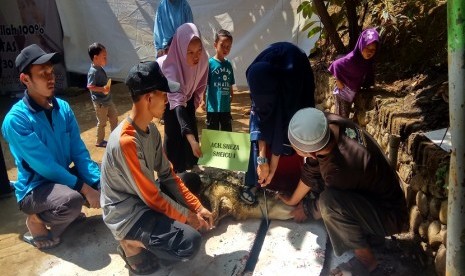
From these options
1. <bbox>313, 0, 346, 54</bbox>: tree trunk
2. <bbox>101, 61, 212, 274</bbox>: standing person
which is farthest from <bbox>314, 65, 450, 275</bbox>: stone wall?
<bbox>101, 61, 212, 274</bbox>: standing person

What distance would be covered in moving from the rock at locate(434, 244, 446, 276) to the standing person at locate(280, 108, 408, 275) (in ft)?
0.79

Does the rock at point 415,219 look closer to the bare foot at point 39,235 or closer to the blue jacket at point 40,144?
the blue jacket at point 40,144

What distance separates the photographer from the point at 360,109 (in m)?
4.00

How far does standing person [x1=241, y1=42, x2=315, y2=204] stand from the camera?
2.77 m

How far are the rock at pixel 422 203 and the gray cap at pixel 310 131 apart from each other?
854 mm

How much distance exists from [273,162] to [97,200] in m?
1.34

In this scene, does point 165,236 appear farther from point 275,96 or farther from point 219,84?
point 219,84

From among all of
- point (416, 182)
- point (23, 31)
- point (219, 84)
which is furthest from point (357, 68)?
point (23, 31)

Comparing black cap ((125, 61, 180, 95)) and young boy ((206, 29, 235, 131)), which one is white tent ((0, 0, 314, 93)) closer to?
young boy ((206, 29, 235, 131))

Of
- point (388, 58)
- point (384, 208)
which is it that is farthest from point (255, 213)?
point (388, 58)

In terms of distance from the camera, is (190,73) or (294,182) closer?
(294,182)

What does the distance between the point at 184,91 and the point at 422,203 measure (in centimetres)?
203

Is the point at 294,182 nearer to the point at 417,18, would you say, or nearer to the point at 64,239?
the point at 64,239

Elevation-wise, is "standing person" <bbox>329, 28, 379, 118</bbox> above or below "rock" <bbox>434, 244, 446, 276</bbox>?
above
